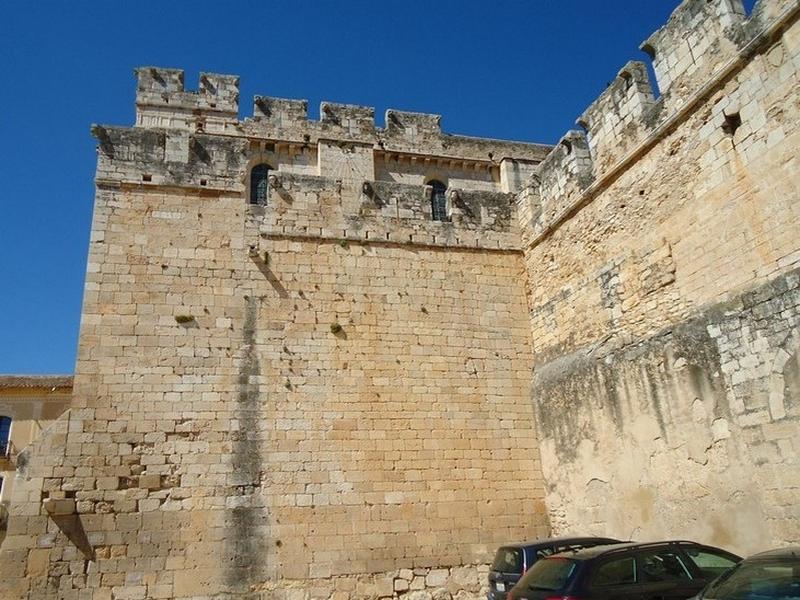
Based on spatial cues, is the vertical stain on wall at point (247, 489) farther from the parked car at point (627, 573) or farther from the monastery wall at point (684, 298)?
the monastery wall at point (684, 298)

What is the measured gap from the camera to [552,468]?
33.7ft

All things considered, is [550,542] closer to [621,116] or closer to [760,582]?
[760,582]

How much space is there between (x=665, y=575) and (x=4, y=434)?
22502mm

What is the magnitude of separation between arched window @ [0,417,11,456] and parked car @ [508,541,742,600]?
20974mm

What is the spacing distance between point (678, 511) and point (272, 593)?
5.42 metres

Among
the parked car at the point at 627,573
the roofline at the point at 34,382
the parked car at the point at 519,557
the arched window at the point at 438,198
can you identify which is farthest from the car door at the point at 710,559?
the roofline at the point at 34,382

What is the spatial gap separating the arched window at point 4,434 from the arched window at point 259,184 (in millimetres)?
12892

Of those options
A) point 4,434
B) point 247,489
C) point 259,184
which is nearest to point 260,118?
point 259,184

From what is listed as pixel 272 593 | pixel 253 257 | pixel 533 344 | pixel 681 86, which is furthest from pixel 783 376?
pixel 253 257

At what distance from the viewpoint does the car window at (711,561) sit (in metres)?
6.13

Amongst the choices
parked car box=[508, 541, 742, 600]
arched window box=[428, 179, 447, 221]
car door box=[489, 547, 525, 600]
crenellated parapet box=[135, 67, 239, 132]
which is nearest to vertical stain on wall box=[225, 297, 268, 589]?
car door box=[489, 547, 525, 600]

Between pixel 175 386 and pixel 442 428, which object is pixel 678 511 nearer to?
pixel 442 428

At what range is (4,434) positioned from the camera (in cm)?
2175

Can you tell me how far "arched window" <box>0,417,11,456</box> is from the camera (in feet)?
70.1
